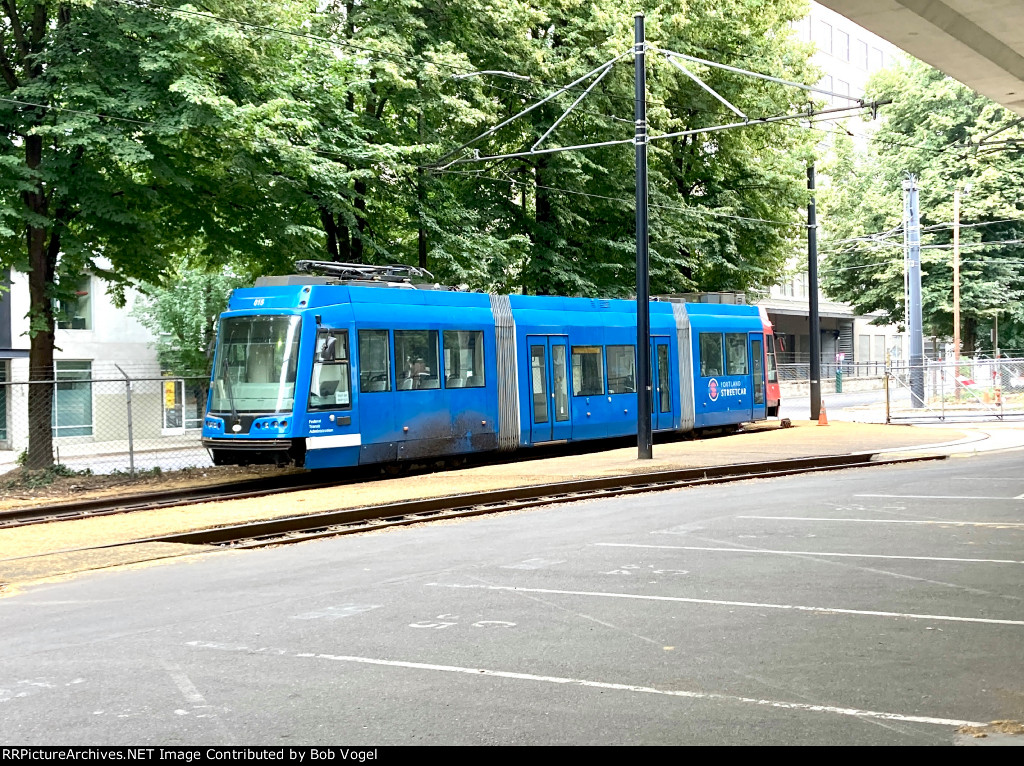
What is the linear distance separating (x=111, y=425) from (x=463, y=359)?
1851 cm

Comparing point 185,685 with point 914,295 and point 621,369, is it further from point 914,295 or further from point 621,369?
point 914,295

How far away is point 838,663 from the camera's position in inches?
278

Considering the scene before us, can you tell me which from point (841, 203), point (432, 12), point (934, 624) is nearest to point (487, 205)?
point (432, 12)

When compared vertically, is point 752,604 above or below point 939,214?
below

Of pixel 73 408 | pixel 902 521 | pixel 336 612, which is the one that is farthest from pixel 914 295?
pixel 336 612

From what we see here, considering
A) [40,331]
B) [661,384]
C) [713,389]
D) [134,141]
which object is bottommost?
[713,389]

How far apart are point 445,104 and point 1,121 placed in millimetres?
9965

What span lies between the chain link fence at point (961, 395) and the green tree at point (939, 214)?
6.22m

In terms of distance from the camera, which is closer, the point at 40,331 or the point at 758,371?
the point at 40,331

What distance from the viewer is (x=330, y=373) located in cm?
1950

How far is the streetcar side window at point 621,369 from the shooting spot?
87.5ft

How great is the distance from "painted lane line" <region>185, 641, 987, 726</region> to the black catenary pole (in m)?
15.1

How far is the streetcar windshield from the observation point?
19.1 m

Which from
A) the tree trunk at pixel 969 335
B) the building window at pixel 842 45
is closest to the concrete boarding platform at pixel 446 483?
the tree trunk at pixel 969 335
